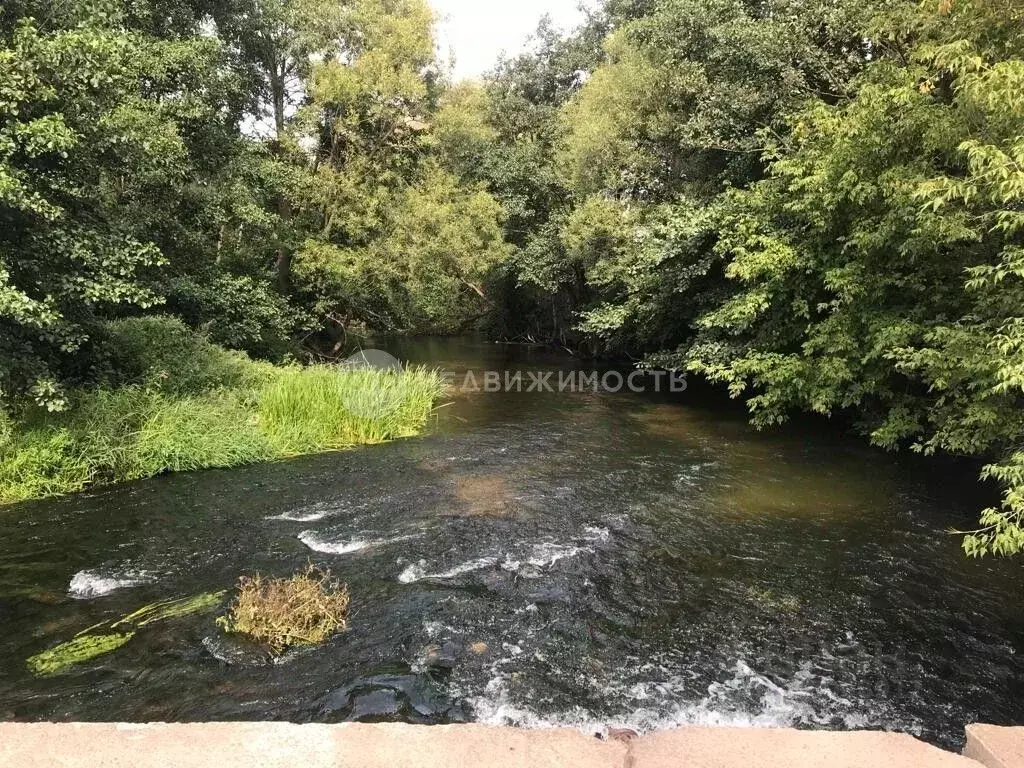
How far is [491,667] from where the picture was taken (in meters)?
5.18

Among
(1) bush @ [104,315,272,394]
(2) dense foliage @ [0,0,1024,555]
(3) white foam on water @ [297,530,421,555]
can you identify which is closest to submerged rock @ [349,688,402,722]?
(3) white foam on water @ [297,530,421,555]

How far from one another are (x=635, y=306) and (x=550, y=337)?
46.4ft

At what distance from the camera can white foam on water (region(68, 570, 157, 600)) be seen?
20.6 ft

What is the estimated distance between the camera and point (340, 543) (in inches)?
301

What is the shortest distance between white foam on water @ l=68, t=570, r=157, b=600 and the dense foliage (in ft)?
10.2

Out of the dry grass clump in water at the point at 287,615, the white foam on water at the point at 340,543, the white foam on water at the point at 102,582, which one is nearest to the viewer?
the dry grass clump in water at the point at 287,615

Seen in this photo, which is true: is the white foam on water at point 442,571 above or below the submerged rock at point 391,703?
above

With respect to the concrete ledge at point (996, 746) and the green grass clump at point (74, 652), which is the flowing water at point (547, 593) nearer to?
the green grass clump at point (74, 652)

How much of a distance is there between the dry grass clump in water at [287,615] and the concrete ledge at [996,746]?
459 cm

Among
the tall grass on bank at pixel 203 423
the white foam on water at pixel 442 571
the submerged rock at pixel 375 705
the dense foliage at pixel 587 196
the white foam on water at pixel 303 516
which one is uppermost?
the dense foliage at pixel 587 196

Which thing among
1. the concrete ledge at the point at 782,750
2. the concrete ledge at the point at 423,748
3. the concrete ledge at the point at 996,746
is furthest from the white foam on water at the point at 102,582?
the concrete ledge at the point at 996,746

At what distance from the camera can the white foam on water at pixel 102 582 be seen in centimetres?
628

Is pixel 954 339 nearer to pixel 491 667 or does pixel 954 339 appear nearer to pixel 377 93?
pixel 491 667

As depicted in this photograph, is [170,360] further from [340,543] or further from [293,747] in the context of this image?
[293,747]
